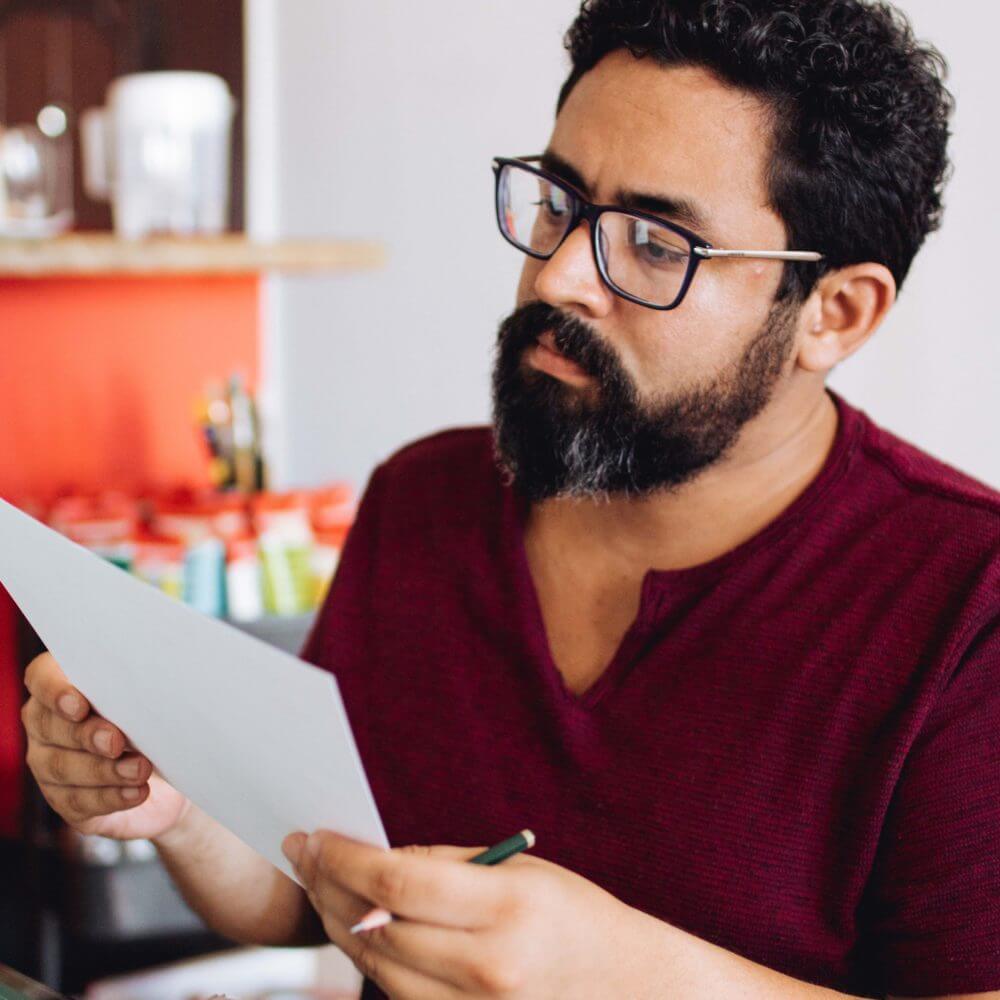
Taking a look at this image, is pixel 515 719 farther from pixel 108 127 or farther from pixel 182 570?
pixel 108 127

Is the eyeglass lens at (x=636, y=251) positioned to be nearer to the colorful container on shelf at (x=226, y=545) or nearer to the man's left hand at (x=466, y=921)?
the man's left hand at (x=466, y=921)

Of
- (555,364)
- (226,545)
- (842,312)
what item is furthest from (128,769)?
(226,545)

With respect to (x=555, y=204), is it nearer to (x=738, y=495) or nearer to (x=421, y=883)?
(x=738, y=495)

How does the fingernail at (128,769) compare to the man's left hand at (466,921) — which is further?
the fingernail at (128,769)

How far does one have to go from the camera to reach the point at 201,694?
0.68 metres

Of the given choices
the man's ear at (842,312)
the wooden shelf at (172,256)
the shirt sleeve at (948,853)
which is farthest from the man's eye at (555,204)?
the wooden shelf at (172,256)

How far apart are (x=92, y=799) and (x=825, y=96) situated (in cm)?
77

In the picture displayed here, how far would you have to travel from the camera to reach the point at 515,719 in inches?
39.8

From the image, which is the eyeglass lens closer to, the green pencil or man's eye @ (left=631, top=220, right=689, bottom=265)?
man's eye @ (left=631, top=220, right=689, bottom=265)

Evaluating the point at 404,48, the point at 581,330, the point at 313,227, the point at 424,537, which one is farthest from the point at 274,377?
the point at 581,330

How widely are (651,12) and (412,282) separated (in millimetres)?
1263

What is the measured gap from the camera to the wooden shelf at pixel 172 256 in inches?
74.4

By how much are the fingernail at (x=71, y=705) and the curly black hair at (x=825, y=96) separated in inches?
24.5

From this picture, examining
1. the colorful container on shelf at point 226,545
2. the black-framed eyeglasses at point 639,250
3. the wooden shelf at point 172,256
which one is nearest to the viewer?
the black-framed eyeglasses at point 639,250
